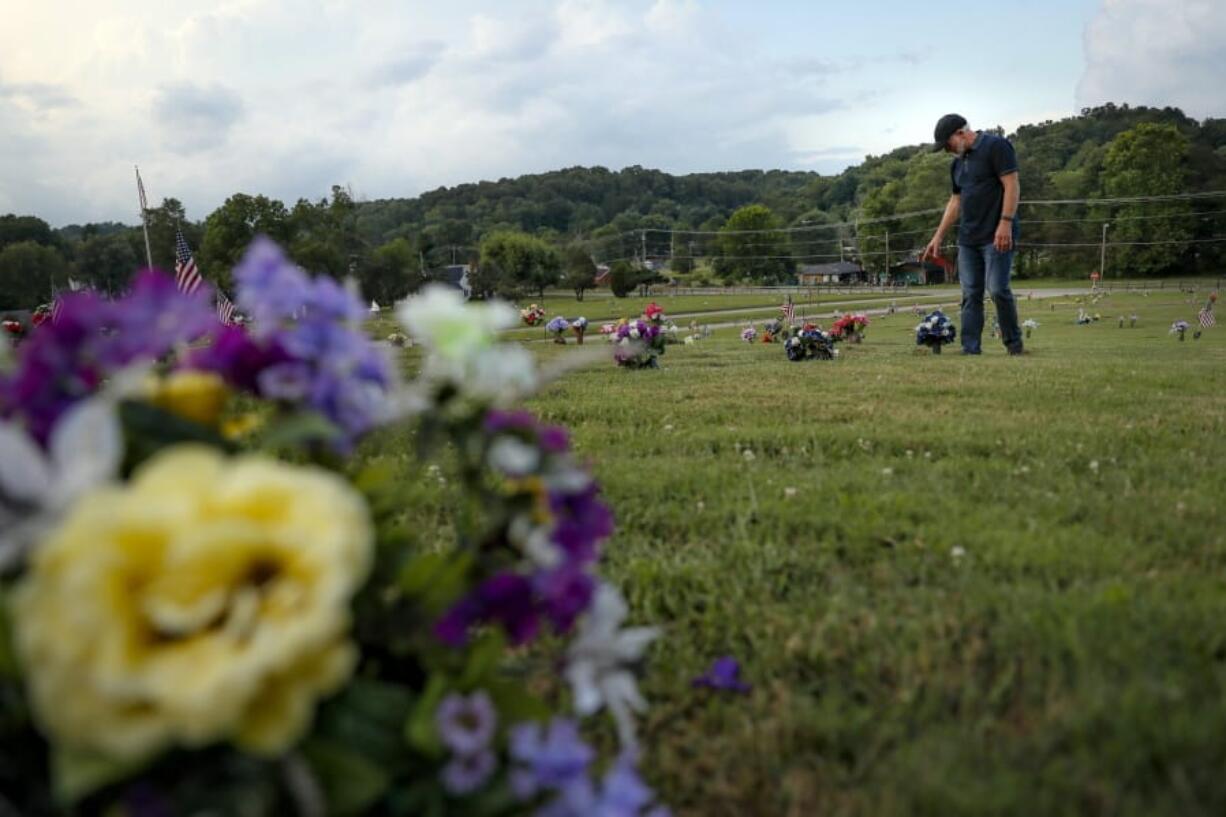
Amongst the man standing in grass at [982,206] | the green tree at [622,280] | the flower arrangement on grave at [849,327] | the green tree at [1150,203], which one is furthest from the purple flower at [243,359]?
the green tree at [1150,203]

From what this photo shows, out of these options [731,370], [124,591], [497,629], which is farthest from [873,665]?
[731,370]

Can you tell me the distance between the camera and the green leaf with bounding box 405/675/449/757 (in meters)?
0.87

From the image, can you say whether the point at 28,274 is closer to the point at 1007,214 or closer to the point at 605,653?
the point at 1007,214

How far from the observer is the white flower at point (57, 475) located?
2.68 ft

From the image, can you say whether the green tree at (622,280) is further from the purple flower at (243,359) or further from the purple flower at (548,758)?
the purple flower at (548,758)

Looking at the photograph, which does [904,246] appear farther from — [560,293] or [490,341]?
[490,341]

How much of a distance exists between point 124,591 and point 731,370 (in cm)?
747

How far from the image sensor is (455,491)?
324 centimetres

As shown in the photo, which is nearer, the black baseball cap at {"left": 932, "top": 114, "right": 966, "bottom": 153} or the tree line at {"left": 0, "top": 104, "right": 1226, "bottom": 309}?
the black baseball cap at {"left": 932, "top": 114, "right": 966, "bottom": 153}

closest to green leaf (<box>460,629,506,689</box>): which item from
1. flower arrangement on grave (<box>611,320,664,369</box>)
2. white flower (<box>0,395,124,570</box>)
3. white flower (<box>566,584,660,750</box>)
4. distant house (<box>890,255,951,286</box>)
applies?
white flower (<box>566,584,660,750</box>)

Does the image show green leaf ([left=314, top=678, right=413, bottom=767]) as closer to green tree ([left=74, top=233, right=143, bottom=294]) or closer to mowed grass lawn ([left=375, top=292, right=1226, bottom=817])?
mowed grass lawn ([left=375, top=292, right=1226, bottom=817])

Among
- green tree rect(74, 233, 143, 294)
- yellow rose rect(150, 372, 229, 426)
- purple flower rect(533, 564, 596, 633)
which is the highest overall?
green tree rect(74, 233, 143, 294)

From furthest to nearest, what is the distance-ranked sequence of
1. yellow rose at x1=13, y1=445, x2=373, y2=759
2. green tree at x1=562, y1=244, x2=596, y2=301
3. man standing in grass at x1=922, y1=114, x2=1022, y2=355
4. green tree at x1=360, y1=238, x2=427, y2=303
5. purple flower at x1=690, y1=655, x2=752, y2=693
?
green tree at x1=562, y1=244, x2=596, y2=301, green tree at x1=360, y1=238, x2=427, y2=303, man standing in grass at x1=922, y1=114, x2=1022, y2=355, purple flower at x1=690, y1=655, x2=752, y2=693, yellow rose at x1=13, y1=445, x2=373, y2=759

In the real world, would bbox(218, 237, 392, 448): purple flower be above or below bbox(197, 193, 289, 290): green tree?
below
